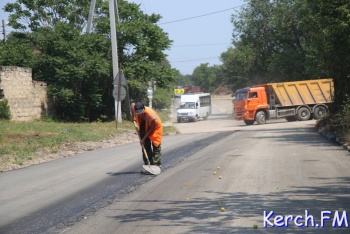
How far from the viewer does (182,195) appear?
347 inches

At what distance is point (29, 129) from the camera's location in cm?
2136

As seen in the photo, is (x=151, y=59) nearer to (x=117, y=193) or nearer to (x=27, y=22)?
(x=27, y=22)

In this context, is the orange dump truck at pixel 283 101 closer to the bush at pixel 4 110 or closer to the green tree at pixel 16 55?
the green tree at pixel 16 55

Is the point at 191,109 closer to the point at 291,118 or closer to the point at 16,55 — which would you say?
the point at 291,118

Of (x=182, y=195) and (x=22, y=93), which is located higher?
(x=22, y=93)

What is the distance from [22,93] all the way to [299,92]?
22.4 meters

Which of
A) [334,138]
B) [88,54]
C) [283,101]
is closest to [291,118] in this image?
[283,101]

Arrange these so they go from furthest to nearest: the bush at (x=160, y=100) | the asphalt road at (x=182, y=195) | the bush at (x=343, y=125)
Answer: the bush at (x=160, y=100), the bush at (x=343, y=125), the asphalt road at (x=182, y=195)

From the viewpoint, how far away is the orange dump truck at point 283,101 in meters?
39.7

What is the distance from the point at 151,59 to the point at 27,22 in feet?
32.8
